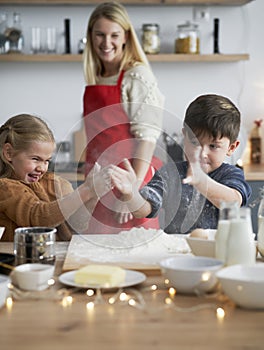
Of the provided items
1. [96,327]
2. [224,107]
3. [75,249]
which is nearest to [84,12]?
[224,107]

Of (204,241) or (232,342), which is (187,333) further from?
(204,241)

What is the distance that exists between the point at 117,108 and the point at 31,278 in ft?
3.14

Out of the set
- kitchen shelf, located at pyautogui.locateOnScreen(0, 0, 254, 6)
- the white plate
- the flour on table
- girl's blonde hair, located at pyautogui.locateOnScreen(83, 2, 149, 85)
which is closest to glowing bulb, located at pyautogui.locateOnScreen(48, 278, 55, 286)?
the white plate

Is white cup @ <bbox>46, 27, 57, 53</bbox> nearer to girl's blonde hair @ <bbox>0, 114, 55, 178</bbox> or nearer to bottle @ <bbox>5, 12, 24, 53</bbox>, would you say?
bottle @ <bbox>5, 12, 24, 53</bbox>

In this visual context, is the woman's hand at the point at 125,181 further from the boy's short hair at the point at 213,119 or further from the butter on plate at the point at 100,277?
the butter on plate at the point at 100,277

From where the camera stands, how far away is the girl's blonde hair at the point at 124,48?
2736 mm

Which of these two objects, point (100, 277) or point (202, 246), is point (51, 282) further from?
point (202, 246)

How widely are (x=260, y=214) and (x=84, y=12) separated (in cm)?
243

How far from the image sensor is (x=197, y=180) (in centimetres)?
186

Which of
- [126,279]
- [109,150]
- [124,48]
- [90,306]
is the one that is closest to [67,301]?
[90,306]

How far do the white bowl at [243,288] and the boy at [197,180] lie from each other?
21.9 inches

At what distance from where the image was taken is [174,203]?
1949 millimetres

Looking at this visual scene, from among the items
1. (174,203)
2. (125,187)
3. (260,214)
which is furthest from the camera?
(174,203)

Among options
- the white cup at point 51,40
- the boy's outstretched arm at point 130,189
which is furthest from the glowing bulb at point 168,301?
the white cup at point 51,40
